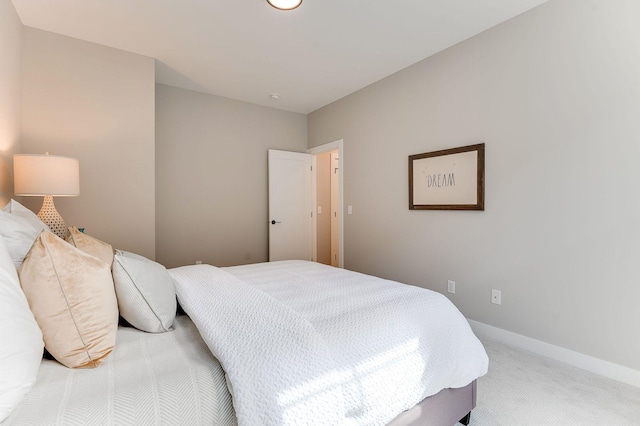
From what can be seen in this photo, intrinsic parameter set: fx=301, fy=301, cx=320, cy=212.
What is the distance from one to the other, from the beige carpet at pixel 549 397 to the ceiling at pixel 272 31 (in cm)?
273

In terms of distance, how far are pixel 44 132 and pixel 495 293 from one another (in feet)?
14.0

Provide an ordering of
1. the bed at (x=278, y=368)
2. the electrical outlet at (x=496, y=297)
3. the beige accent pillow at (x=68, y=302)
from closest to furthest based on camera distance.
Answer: the bed at (x=278, y=368) < the beige accent pillow at (x=68, y=302) < the electrical outlet at (x=496, y=297)

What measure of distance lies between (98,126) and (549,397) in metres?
4.19

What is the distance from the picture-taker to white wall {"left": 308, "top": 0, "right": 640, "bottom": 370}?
201cm

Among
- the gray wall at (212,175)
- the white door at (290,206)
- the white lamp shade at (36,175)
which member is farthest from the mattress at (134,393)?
the white door at (290,206)

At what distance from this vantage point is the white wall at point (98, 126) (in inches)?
106

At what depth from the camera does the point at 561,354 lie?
7.41 feet

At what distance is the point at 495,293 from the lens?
265 cm

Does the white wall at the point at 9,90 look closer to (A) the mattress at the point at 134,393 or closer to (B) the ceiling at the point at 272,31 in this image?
(B) the ceiling at the point at 272,31

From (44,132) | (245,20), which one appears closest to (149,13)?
(245,20)

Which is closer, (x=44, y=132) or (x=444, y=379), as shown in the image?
(x=444, y=379)

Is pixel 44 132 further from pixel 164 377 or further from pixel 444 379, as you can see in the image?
pixel 444 379

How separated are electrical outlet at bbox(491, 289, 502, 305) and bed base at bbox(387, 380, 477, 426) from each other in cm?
126

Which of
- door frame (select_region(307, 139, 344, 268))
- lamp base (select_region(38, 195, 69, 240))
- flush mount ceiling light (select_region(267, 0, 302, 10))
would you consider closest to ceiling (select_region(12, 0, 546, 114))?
flush mount ceiling light (select_region(267, 0, 302, 10))
